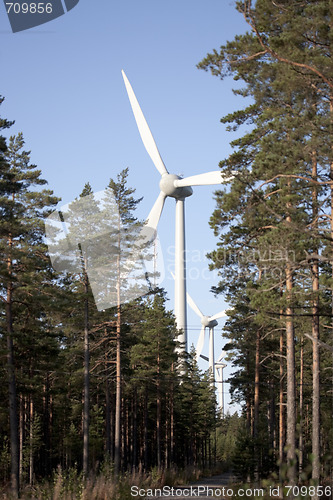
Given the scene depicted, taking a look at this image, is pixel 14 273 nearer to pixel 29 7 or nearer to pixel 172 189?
pixel 29 7

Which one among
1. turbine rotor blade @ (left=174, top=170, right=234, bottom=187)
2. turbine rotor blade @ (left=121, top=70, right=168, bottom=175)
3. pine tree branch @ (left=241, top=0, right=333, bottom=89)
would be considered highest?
turbine rotor blade @ (left=121, top=70, right=168, bottom=175)

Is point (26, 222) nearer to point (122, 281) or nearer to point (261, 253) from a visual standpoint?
point (122, 281)

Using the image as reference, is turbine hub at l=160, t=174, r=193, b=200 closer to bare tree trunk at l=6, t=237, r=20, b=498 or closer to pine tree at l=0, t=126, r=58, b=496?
pine tree at l=0, t=126, r=58, b=496

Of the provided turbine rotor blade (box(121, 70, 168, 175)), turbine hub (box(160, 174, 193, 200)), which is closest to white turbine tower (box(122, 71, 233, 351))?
turbine rotor blade (box(121, 70, 168, 175))

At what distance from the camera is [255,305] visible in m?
20.7

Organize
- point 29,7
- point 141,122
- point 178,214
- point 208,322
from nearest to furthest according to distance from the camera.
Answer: point 29,7 < point 141,122 < point 178,214 < point 208,322

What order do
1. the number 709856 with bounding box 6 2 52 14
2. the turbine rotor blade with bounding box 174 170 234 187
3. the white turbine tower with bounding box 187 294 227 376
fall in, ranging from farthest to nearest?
1. the white turbine tower with bounding box 187 294 227 376
2. the turbine rotor blade with bounding box 174 170 234 187
3. the number 709856 with bounding box 6 2 52 14

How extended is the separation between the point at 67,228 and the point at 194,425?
43947 mm

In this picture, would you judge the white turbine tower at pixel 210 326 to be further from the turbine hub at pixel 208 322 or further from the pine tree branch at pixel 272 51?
the pine tree branch at pixel 272 51

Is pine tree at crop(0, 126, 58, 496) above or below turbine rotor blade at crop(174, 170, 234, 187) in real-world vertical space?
below

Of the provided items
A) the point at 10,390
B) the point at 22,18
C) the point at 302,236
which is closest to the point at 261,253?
the point at 302,236

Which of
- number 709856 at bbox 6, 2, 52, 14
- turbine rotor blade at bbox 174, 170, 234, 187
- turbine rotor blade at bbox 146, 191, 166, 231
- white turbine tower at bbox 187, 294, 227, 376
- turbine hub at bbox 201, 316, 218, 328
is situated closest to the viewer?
number 709856 at bbox 6, 2, 52, 14

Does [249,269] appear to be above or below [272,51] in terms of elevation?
below

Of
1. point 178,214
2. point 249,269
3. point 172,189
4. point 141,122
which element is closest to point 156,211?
point 178,214
